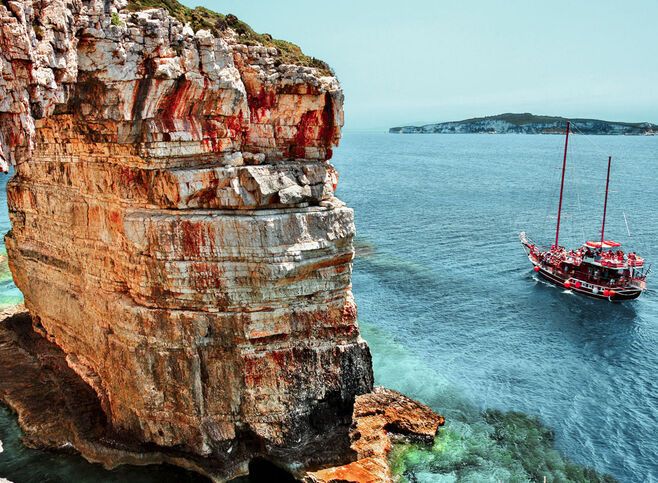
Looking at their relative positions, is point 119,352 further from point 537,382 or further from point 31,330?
point 537,382

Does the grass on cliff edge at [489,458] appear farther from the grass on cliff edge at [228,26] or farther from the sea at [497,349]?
the grass on cliff edge at [228,26]

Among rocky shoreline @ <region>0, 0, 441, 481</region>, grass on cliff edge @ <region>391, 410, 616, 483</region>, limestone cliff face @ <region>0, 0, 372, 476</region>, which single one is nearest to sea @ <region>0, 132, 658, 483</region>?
grass on cliff edge @ <region>391, 410, 616, 483</region>

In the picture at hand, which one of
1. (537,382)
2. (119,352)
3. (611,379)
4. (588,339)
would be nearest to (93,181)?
(119,352)

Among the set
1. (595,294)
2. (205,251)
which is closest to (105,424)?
(205,251)

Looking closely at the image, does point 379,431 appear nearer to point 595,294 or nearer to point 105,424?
point 105,424

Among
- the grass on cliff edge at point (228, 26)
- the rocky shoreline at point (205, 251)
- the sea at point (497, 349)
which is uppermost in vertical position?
the grass on cliff edge at point (228, 26)

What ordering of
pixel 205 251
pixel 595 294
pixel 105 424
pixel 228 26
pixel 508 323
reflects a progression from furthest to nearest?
pixel 595 294 < pixel 508 323 < pixel 105 424 < pixel 228 26 < pixel 205 251

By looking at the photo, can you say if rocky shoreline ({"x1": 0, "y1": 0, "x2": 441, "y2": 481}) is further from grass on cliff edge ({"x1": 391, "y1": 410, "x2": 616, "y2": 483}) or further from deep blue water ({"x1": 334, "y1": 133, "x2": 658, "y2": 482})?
deep blue water ({"x1": 334, "y1": 133, "x2": 658, "y2": 482})

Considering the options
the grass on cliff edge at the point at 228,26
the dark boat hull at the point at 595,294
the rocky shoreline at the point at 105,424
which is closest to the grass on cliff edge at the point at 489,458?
the rocky shoreline at the point at 105,424
